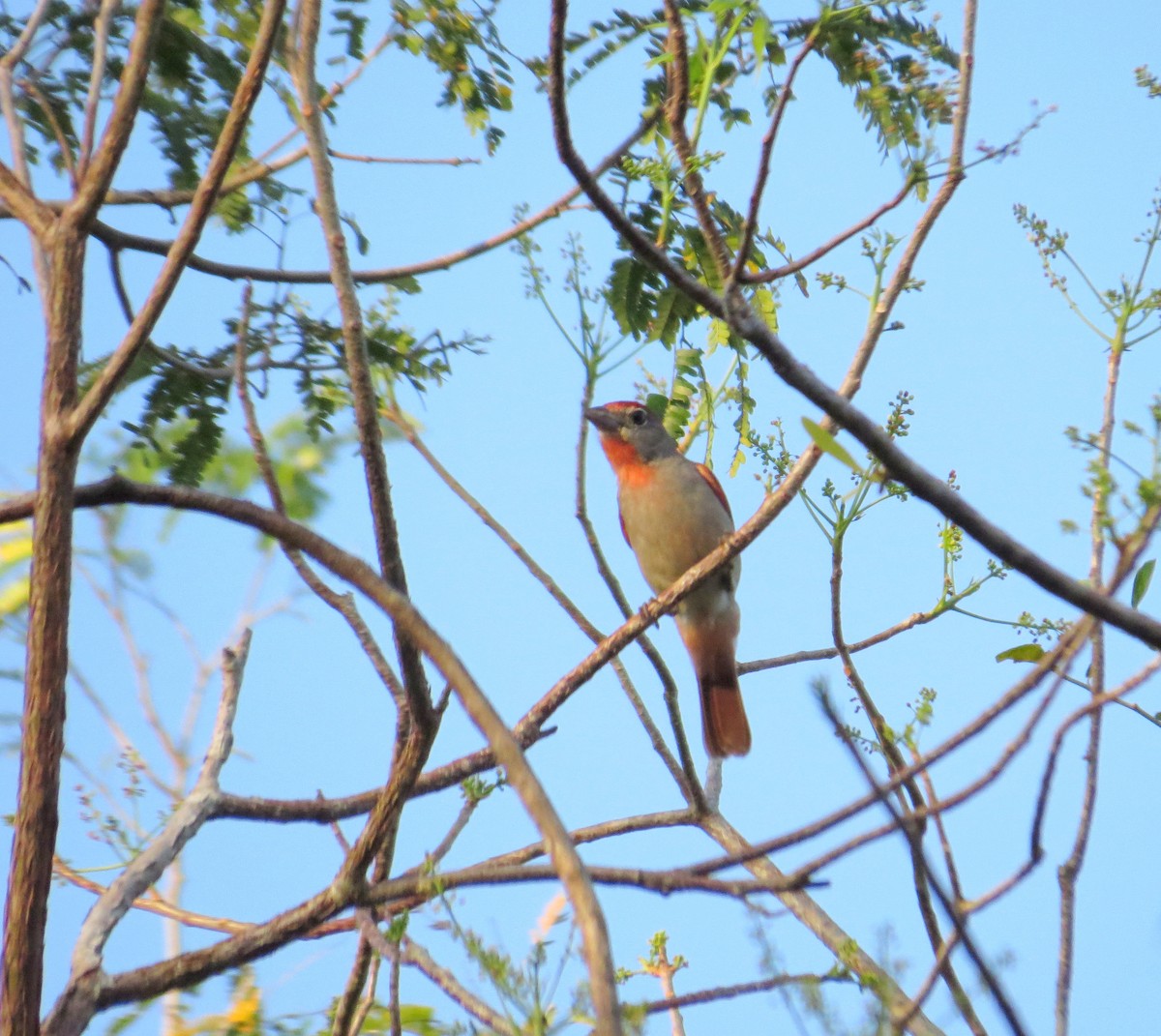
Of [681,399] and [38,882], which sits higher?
[681,399]

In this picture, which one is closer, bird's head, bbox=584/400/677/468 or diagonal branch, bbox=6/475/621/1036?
diagonal branch, bbox=6/475/621/1036

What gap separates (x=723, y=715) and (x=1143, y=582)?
4.82 meters

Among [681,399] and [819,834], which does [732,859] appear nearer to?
[819,834]

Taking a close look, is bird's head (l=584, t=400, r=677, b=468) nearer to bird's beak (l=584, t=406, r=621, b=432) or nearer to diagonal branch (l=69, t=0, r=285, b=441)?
bird's beak (l=584, t=406, r=621, b=432)

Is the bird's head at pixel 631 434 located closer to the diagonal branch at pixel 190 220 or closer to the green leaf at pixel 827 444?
the diagonal branch at pixel 190 220

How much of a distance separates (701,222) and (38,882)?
1472 mm

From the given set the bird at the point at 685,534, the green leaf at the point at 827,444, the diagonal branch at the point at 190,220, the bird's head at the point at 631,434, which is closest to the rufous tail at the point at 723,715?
the bird at the point at 685,534

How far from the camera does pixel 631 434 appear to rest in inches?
265

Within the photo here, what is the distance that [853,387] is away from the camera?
249 centimetres

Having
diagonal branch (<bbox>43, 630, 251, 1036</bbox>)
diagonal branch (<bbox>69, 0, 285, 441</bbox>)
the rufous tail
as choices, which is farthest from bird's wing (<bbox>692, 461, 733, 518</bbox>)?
diagonal branch (<bbox>69, 0, 285, 441</bbox>)

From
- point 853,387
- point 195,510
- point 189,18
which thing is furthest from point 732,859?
point 189,18

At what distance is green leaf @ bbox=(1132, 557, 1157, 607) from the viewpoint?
1992 mm

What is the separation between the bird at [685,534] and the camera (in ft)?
21.1

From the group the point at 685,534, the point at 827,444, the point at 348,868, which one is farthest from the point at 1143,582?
the point at 685,534
